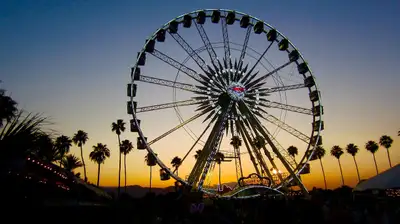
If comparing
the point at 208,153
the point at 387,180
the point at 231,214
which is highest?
the point at 208,153

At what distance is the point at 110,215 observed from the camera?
975 centimetres

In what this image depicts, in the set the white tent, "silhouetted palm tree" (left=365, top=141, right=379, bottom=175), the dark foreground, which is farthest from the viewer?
"silhouetted palm tree" (left=365, top=141, right=379, bottom=175)

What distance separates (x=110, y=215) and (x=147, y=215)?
44.4 inches

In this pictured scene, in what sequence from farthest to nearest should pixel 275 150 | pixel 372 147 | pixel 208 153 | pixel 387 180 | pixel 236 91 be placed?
1. pixel 372 147
2. pixel 236 91
3. pixel 275 150
4. pixel 208 153
5. pixel 387 180

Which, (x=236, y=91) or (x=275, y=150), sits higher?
(x=236, y=91)

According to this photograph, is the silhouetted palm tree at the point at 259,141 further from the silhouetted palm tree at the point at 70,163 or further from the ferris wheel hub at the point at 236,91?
the silhouetted palm tree at the point at 70,163

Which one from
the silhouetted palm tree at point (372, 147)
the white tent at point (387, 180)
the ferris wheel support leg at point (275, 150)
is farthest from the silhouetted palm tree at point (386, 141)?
the white tent at point (387, 180)

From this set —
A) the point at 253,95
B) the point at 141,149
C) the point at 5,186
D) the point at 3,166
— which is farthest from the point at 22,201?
the point at 253,95

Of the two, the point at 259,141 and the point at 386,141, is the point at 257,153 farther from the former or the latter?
the point at 386,141

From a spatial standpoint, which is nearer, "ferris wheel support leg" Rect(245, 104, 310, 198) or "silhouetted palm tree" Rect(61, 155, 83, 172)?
"ferris wheel support leg" Rect(245, 104, 310, 198)

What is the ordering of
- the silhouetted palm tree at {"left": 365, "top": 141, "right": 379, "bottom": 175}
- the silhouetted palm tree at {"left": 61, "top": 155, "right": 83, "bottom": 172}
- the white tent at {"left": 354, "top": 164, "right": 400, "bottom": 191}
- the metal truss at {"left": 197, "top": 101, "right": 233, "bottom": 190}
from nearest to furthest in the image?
the white tent at {"left": 354, "top": 164, "right": 400, "bottom": 191}, the metal truss at {"left": 197, "top": 101, "right": 233, "bottom": 190}, the silhouetted palm tree at {"left": 61, "top": 155, "right": 83, "bottom": 172}, the silhouetted palm tree at {"left": 365, "top": 141, "right": 379, "bottom": 175}

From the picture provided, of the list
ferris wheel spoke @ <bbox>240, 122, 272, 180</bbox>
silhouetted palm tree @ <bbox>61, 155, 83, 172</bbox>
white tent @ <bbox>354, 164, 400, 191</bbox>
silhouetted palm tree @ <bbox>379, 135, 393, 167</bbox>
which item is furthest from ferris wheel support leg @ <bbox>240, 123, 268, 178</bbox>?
silhouetted palm tree @ <bbox>379, 135, 393, 167</bbox>

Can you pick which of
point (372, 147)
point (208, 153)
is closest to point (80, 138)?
point (208, 153)

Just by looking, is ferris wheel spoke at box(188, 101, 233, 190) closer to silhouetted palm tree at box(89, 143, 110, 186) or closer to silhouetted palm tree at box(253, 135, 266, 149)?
silhouetted palm tree at box(253, 135, 266, 149)
